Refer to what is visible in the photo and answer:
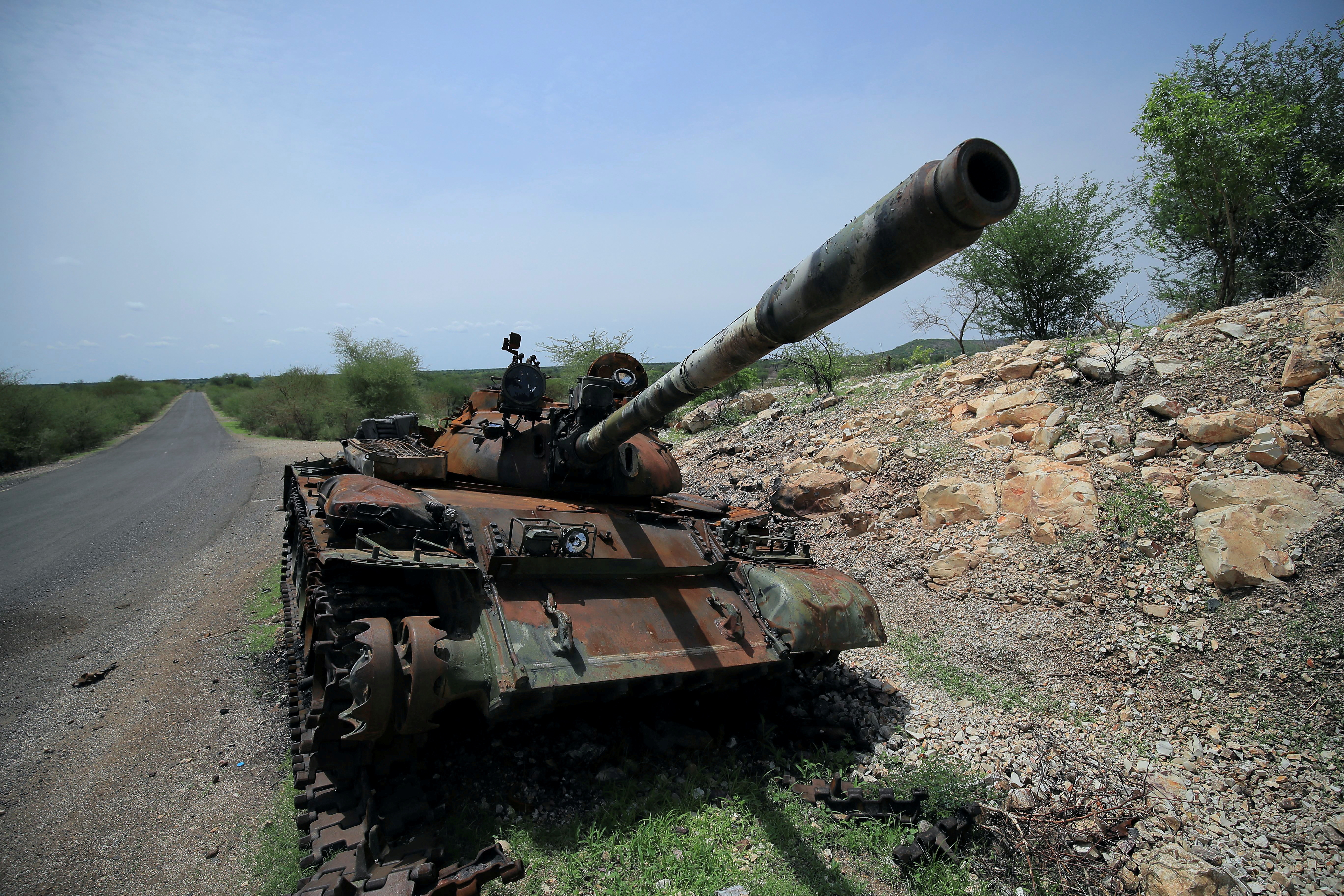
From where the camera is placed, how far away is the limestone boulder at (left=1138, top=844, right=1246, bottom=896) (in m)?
3.64

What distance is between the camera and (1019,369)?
10414 millimetres

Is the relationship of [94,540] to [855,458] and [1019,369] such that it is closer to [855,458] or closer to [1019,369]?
[855,458]

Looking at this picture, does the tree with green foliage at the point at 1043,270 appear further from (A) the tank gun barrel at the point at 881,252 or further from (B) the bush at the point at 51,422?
(B) the bush at the point at 51,422

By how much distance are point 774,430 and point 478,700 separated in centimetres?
1118

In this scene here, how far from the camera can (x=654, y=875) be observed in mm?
4082

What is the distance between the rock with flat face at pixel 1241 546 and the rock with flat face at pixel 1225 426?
119 cm

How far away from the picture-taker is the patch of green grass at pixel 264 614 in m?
7.49

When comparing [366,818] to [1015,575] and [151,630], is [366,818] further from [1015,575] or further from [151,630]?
[1015,575]

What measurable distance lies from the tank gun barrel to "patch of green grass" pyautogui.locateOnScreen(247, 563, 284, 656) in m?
6.54

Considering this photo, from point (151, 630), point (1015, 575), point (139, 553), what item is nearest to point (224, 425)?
point (139, 553)

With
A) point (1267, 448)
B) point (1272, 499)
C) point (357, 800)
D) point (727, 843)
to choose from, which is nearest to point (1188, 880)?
point (727, 843)

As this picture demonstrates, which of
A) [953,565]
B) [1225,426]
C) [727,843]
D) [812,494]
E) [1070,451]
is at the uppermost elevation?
[1225,426]

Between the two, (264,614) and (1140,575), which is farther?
(264,614)

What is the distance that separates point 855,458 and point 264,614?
28.6 ft
